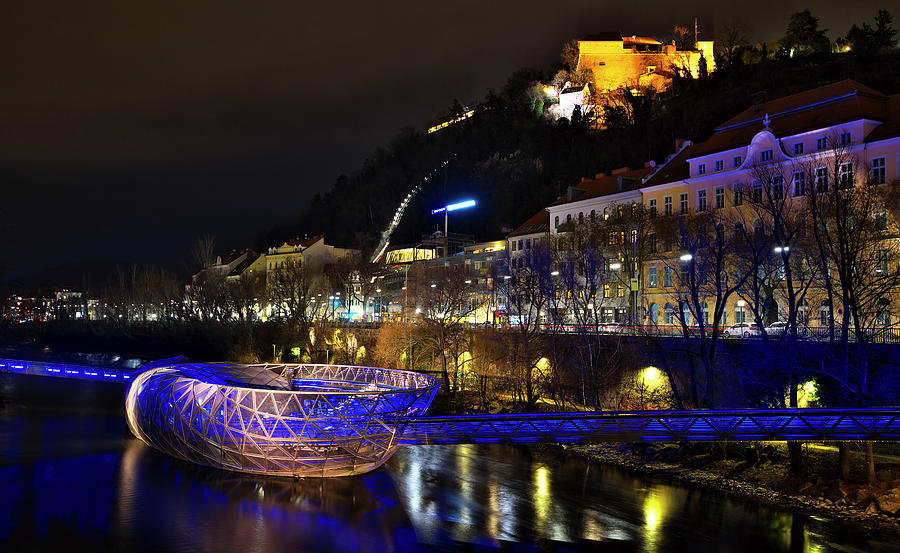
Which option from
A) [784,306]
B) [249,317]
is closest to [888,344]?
[784,306]

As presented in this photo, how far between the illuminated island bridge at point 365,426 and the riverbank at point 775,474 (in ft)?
8.91

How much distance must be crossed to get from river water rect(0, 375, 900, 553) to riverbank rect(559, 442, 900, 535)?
3.93ft

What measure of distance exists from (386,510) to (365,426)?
4032 millimetres

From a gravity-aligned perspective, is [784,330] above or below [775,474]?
above

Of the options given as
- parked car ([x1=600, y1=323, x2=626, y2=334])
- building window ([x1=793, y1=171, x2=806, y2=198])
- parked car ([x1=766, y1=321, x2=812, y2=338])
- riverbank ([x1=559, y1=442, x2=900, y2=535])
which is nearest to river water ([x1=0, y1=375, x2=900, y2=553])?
riverbank ([x1=559, y1=442, x2=900, y2=535])

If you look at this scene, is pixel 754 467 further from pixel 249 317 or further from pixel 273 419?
pixel 249 317

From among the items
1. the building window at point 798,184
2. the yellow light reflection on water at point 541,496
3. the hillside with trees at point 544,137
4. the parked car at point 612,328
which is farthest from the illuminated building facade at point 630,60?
the yellow light reflection on water at point 541,496

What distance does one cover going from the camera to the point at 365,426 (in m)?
29.0

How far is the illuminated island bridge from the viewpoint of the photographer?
1019 inches

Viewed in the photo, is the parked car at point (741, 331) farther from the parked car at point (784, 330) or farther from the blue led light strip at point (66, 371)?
the blue led light strip at point (66, 371)

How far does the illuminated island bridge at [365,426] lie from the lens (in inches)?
1019

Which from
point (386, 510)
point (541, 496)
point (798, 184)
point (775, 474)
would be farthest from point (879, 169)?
point (386, 510)

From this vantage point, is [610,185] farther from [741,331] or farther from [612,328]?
[741,331]

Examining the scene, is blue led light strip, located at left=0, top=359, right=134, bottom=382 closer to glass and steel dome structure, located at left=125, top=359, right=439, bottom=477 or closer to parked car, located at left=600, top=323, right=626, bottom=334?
glass and steel dome structure, located at left=125, top=359, right=439, bottom=477
